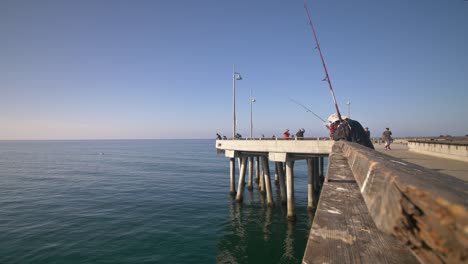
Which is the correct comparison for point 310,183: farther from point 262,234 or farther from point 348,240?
point 348,240

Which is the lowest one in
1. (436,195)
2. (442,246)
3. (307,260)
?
(307,260)

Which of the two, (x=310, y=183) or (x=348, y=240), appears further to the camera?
(x=310, y=183)

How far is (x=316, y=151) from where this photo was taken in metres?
15.4

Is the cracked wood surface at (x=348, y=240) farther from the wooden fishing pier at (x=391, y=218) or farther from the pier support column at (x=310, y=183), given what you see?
the pier support column at (x=310, y=183)

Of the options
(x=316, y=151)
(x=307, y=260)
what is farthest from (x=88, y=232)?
(x=307, y=260)

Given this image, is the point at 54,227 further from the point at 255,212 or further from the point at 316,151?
the point at 316,151

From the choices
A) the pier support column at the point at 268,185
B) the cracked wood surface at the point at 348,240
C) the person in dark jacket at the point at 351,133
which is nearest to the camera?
the cracked wood surface at the point at 348,240

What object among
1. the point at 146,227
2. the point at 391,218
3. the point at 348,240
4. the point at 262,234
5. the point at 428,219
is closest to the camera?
the point at 428,219

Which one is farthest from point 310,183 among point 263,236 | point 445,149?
point 445,149

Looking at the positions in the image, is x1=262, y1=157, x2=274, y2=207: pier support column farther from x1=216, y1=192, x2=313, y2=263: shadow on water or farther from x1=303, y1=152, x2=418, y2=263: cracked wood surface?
x1=303, y1=152, x2=418, y2=263: cracked wood surface

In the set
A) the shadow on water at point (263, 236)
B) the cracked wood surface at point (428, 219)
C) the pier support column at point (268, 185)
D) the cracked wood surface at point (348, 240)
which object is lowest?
the shadow on water at point (263, 236)

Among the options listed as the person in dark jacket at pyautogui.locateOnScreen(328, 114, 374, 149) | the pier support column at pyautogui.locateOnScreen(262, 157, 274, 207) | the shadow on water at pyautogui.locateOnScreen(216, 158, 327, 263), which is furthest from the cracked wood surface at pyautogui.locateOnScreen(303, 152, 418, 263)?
the pier support column at pyautogui.locateOnScreen(262, 157, 274, 207)

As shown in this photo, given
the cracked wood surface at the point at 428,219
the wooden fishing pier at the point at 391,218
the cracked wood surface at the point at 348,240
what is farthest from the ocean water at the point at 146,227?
the cracked wood surface at the point at 428,219

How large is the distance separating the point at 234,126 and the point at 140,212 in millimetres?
13084
